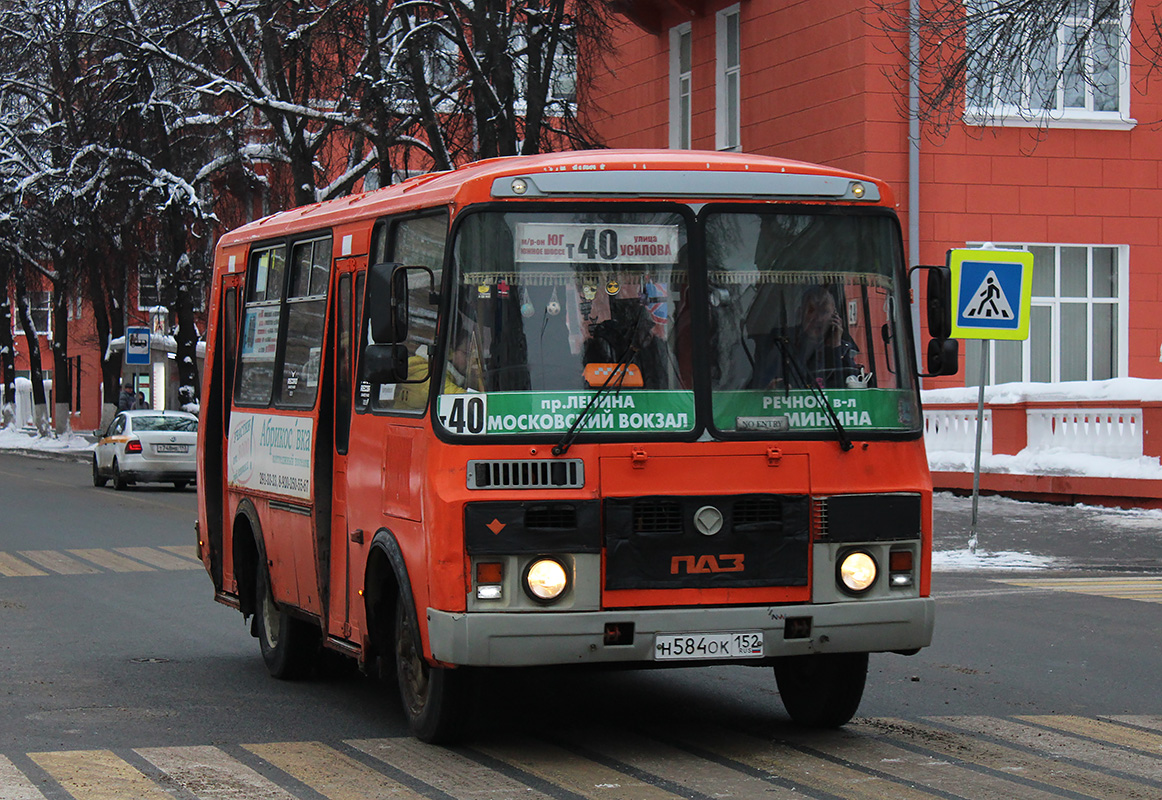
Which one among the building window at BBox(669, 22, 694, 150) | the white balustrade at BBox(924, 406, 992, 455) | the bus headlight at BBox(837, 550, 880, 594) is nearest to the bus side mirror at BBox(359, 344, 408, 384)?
the bus headlight at BBox(837, 550, 880, 594)

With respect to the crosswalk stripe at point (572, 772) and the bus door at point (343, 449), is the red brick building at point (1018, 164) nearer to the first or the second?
the bus door at point (343, 449)

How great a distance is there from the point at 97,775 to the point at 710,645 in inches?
102

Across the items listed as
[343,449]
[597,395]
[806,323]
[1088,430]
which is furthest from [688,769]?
[1088,430]

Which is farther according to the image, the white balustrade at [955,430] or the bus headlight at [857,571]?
the white balustrade at [955,430]

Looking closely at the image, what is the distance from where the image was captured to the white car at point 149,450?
31031 mm

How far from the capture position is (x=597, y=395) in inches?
295

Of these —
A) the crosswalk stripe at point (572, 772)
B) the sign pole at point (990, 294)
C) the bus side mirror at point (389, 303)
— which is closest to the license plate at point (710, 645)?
the crosswalk stripe at point (572, 772)

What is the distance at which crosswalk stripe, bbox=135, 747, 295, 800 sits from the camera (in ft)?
22.7

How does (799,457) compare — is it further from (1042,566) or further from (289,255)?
(1042,566)

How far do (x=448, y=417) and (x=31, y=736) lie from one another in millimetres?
2562

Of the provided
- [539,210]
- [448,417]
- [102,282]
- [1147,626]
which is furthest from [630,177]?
[102,282]

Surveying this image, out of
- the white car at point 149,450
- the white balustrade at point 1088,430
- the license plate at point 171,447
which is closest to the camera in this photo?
the white balustrade at point 1088,430

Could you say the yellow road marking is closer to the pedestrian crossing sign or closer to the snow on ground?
the pedestrian crossing sign

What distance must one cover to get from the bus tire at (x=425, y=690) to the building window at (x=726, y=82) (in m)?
23.9
